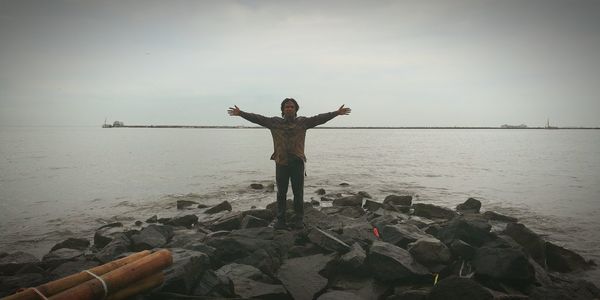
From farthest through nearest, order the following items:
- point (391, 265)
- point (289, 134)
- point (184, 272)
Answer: point (289, 134) < point (391, 265) < point (184, 272)

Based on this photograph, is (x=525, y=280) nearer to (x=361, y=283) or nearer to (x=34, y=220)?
(x=361, y=283)

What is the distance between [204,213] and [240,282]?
8.06 meters

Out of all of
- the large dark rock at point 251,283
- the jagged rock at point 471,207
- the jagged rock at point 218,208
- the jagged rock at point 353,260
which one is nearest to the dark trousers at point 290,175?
the jagged rock at point 353,260

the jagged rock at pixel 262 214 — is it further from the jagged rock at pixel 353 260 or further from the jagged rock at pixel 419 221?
the jagged rock at pixel 353 260

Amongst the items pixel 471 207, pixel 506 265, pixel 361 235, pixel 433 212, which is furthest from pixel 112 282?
pixel 471 207

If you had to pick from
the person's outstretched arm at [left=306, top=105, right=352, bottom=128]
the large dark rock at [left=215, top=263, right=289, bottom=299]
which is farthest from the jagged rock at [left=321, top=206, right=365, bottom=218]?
the large dark rock at [left=215, top=263, right=289, bottom=299]

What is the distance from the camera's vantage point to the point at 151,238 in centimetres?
802

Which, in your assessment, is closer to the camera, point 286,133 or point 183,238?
point 286,133

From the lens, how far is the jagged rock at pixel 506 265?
5578 mm

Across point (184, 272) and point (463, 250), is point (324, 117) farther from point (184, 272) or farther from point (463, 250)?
point (184, 272)

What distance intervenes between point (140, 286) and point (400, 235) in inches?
213

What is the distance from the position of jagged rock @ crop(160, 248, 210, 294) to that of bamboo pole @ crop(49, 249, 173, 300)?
0.27 meters

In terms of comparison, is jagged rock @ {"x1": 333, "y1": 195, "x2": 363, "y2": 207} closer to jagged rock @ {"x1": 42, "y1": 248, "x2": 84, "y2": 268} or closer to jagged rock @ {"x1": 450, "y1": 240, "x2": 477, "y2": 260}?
jagged rock @ {"x1": 450, "y1": 240, "x2": 477, "y2": 260}

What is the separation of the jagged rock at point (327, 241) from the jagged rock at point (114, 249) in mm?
4161
